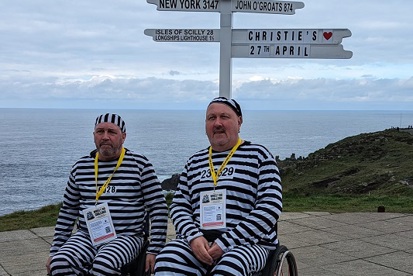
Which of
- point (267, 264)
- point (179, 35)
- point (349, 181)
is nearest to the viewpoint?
point (267, 264)

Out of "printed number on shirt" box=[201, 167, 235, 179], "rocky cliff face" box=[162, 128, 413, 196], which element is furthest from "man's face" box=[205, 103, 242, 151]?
"rocky cliff face" box=[162, 128, 413, 196]

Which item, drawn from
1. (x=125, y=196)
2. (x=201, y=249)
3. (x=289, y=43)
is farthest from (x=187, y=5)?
(x=201, y=249)

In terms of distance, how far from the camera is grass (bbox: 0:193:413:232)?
26.5 feet

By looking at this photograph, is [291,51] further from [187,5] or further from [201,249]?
[201,249]

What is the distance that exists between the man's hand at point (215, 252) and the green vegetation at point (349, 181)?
4691mm

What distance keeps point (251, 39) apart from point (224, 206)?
2.28 meters

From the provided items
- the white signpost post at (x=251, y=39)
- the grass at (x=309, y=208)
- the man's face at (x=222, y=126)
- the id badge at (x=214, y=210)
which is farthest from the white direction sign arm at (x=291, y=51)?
the grass at (x=309, y=208)

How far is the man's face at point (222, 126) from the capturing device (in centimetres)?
398

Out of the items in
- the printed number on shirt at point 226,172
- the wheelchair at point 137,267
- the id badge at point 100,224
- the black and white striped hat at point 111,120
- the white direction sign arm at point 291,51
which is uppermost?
the white direction sign arm at point 291,51

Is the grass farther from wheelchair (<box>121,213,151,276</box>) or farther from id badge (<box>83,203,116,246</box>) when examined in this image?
wheelchair (<box>121,213,151,276</box>)

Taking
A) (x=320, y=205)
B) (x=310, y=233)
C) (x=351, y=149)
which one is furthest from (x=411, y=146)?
(x=310, y=233)

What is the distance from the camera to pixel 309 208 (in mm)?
9211

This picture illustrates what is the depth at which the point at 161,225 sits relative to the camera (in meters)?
4.15

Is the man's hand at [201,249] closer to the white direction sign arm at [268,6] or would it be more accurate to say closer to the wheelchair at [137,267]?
the wheelchair at [137,267]
